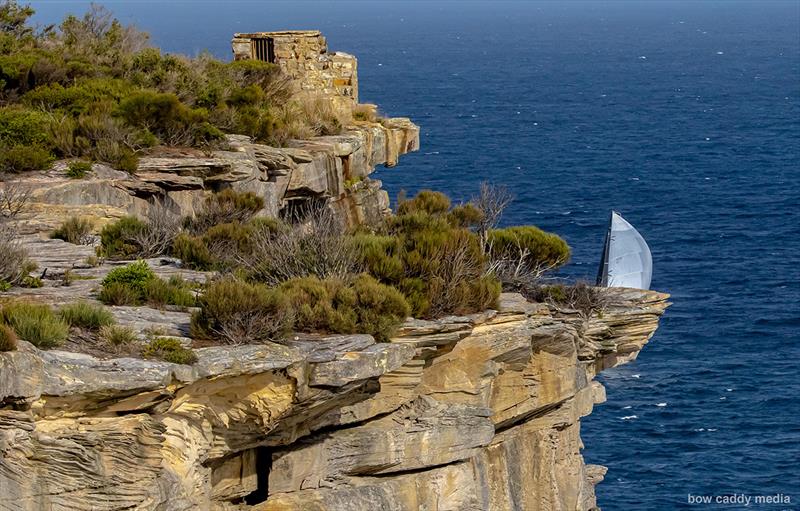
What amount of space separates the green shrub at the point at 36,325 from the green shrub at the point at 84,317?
0.49 meters

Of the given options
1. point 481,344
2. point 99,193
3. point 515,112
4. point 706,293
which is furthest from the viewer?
point 515,112

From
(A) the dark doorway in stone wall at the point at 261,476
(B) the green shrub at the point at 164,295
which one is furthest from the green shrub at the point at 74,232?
(A) the dark doorway in stone wall at the point at 261,476

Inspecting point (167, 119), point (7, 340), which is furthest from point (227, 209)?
point (7, 340)

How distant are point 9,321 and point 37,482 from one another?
107 inches

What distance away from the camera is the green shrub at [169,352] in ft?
67.7

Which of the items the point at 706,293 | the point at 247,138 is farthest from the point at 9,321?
the point at 706,293

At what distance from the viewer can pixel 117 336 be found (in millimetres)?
20953

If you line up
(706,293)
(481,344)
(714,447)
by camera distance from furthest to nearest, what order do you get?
(706,293)
(714,447)
(481,344)

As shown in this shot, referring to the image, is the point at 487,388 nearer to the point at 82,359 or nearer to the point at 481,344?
the point at 481,344

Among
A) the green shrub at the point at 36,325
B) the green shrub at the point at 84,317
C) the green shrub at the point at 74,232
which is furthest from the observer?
the green shrub at the point at 74,232

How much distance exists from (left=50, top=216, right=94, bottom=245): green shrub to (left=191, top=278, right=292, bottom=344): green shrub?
738cm

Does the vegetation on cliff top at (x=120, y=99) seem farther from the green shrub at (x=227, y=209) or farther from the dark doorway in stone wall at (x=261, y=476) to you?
the dark doorway in stone wall at (x=261, y=476)

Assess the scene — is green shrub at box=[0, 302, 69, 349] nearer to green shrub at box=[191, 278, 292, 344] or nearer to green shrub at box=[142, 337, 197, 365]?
green shrub at box=[142, 337, 197, 365]

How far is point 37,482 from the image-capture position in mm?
18734
